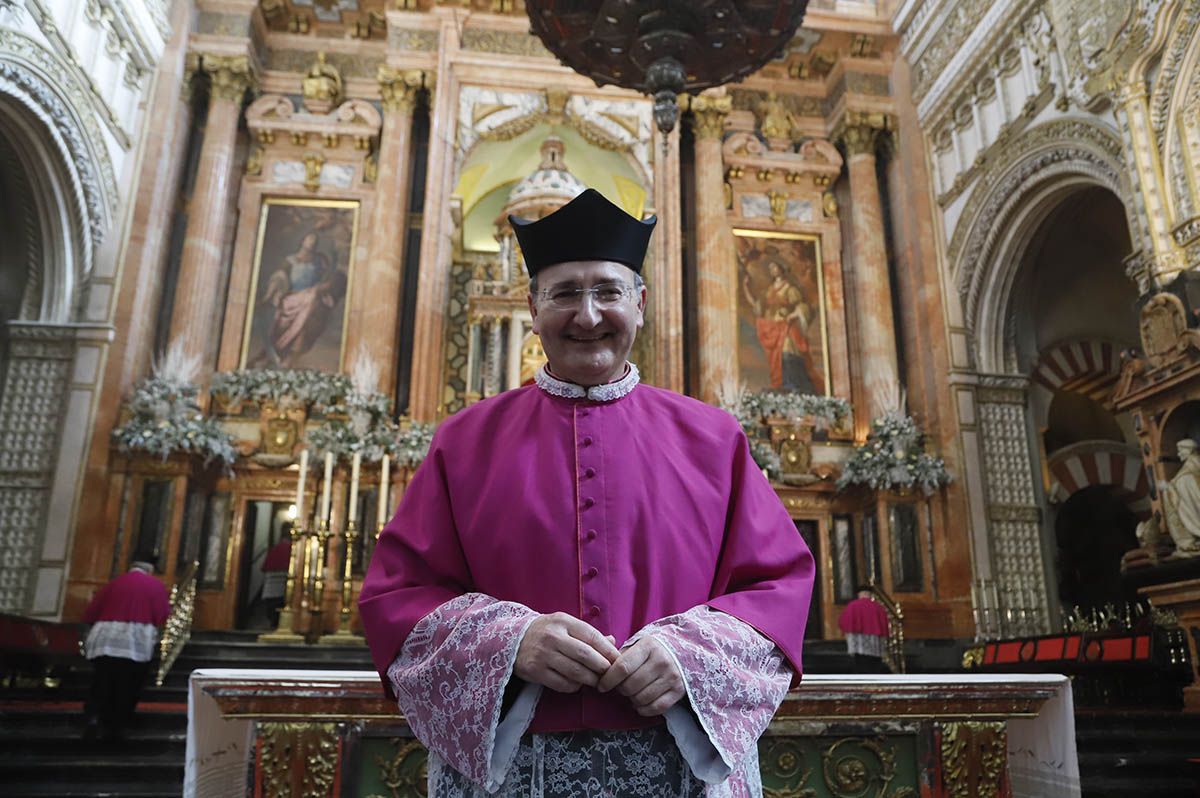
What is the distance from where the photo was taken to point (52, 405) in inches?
390

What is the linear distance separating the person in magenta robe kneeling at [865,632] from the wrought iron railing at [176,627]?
21.8ft

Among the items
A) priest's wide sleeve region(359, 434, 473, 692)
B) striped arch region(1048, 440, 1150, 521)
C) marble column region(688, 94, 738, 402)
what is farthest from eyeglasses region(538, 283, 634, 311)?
striped arch region(1048, 440, 1150, 521)

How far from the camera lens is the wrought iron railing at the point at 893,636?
9.44 metres

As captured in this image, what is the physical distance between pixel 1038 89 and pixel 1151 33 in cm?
224

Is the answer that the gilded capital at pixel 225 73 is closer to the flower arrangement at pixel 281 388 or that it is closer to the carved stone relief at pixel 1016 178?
the flower arrangement at pixel 281 388

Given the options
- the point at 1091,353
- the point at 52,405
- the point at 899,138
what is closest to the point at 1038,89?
the point at 899,138

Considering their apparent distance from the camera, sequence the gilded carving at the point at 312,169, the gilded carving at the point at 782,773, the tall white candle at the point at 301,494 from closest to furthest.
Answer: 1. the gilded carving at the point at 782,773
2. the tall white candle at the point at 301,494
3. the gilded carving at the point at 312,169

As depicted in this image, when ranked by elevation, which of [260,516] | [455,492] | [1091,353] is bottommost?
[455,492]

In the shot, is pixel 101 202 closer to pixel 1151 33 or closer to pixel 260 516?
pixel 260 516

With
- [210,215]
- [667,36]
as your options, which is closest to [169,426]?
[210,215]

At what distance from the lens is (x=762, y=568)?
64.5 inches

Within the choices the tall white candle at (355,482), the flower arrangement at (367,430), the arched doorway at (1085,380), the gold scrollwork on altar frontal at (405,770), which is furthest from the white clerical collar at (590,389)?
the arched doorway at (1085,380)

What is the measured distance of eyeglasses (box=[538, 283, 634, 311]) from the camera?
67.0 inches

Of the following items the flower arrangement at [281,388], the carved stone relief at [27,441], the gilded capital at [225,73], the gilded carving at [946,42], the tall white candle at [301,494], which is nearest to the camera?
the tall white candle at [301,494]
